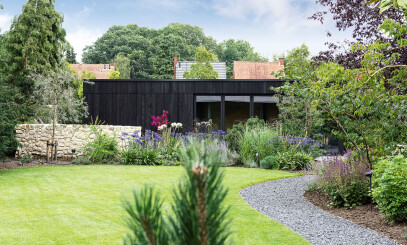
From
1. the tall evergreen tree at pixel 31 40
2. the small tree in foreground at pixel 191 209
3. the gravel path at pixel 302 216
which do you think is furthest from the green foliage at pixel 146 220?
the tall evergreen tree at pixel 31 40

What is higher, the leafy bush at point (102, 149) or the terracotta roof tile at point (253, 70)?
the terracotta roof tile at point (253, 70)

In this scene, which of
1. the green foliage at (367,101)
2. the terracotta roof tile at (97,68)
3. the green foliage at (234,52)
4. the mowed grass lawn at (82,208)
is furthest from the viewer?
the green foliage at (234,52)

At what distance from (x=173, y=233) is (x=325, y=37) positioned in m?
10.3

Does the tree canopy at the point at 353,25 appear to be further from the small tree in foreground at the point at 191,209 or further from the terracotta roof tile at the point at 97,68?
the terracotta roof tile at the point at 97,68

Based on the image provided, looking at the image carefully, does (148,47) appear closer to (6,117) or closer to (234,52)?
(234,52)

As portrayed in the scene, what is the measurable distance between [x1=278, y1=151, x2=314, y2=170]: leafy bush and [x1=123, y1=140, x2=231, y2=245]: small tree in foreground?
10.3m

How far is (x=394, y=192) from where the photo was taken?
4.71 m

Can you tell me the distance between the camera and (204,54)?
1053 inches

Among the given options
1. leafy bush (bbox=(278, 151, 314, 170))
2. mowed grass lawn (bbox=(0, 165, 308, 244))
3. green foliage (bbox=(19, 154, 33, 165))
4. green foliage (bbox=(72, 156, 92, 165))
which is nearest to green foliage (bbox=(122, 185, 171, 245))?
mowed grass lawn (bbox=(0, 165, 308, 244))

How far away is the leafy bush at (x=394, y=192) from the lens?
465 centimetres

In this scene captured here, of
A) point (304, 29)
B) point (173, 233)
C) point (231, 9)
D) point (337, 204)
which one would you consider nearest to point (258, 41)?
point (231, 9)

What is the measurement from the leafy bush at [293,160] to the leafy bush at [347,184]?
4.32 meters

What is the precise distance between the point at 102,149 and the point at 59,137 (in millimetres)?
1801

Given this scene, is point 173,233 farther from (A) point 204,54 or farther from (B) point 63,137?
(A) point 204,54
